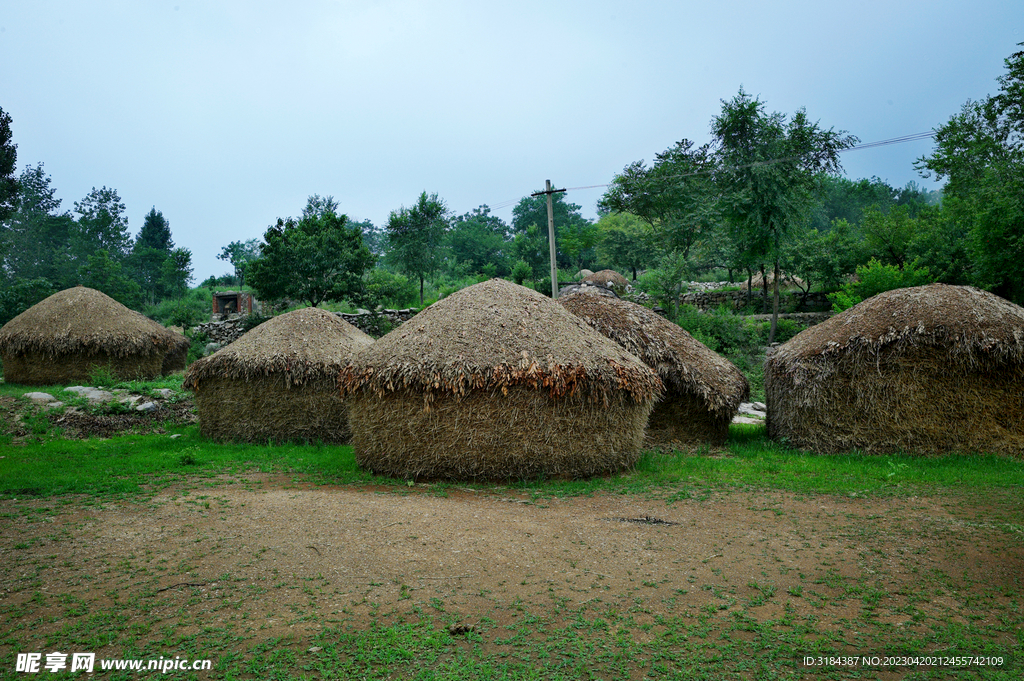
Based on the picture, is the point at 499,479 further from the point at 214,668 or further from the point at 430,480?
the point at 214,668

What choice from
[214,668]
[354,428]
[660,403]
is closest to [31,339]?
[354,428]

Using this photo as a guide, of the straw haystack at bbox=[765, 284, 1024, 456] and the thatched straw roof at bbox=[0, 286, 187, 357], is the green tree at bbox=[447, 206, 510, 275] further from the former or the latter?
the straw haystack at bbox=[765, 284, 1024, 456]

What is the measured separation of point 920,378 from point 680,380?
12.2 feet

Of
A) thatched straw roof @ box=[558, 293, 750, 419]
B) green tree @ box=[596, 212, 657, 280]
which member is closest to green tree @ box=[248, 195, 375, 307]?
thatched straw roof @ box=[558, 293, 750, 419]

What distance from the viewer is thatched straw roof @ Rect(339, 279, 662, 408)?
8898mm

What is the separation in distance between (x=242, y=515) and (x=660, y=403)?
755 centimetres

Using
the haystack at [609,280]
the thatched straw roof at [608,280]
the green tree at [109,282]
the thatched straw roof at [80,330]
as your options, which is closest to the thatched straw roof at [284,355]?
the thatched straw roof at [80,330]

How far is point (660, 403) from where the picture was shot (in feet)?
39.8

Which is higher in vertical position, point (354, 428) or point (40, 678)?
point (354, 428)

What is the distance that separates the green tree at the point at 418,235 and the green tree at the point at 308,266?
7094 mm

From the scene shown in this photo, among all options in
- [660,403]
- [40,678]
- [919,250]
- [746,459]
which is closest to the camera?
[40,678]

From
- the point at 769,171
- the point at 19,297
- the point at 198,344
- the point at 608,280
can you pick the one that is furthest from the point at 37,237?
the point at 769,171

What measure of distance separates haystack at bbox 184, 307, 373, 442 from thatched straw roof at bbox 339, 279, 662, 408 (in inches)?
116

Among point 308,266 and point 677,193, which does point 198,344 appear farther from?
point 677,193
